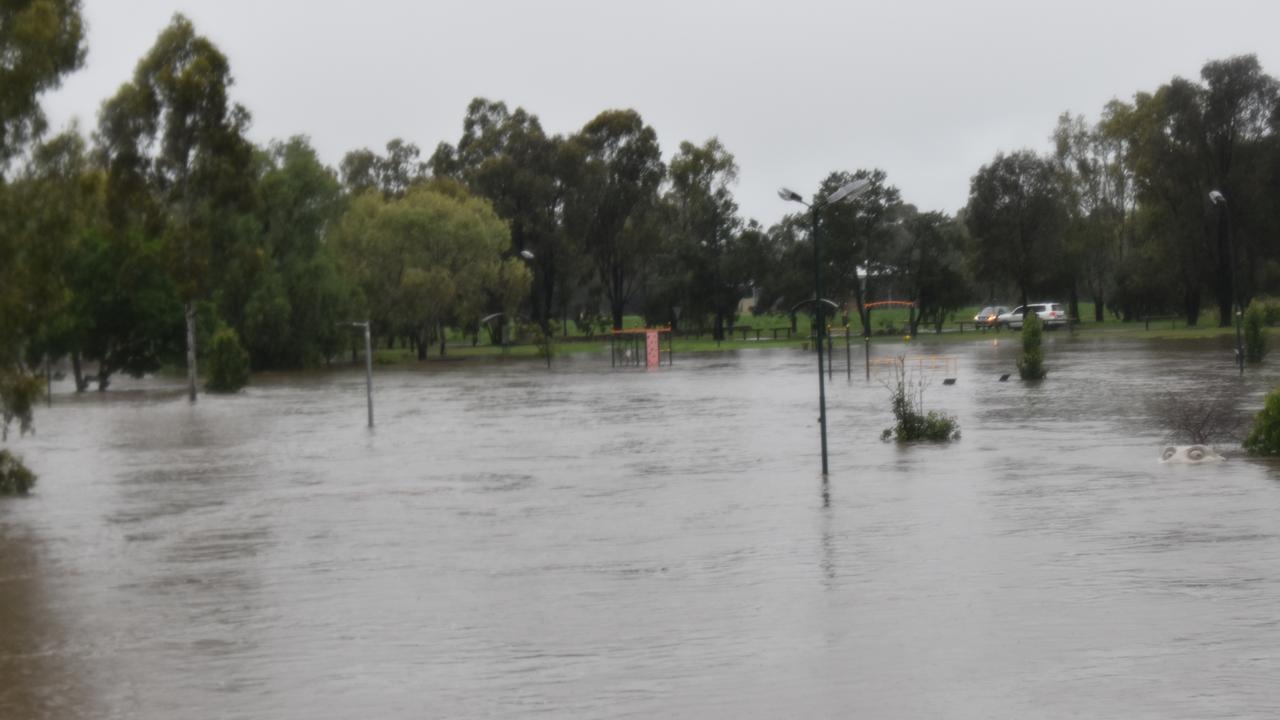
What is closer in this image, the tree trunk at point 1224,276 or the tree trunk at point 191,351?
the tree trunk at point 191,351

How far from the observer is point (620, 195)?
112 m

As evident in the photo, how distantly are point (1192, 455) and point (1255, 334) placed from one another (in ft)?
90.8

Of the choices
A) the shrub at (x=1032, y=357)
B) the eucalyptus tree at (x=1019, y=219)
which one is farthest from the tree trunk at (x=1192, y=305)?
the shrub at (x=1032, y=357)

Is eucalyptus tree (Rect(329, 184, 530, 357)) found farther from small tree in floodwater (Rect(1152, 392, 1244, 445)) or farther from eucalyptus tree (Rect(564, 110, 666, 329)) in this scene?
small tree in floodwater (Rect(1152, 392, 1244, 445))

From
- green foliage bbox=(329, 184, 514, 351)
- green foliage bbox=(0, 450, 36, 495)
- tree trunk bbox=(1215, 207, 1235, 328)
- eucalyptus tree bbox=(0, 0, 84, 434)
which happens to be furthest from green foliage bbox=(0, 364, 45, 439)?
tree trunk bbox=(1215, 207, 1235, 328)

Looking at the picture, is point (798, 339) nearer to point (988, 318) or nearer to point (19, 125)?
point (988, 318)

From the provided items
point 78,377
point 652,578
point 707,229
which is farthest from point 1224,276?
point 652,578

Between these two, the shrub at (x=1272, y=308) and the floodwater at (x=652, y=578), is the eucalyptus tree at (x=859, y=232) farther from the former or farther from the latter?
the floodwater at (x=652, y=578)

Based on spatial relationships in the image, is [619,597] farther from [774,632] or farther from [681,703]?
[681,703]

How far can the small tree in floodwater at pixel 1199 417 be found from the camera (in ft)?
87.7

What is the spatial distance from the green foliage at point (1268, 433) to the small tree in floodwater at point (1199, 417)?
1348 mm

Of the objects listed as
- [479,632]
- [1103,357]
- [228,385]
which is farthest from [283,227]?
[479,632]

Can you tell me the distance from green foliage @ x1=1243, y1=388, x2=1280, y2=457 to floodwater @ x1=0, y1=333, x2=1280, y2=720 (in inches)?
46.2

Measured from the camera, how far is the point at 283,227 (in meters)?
79.2
